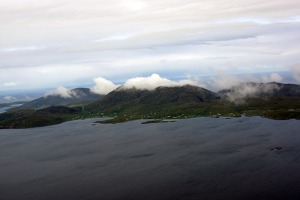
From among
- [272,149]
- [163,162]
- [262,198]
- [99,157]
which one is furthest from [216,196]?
[99,157]

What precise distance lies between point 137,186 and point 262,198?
138 ft

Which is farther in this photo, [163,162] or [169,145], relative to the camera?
[169,145]

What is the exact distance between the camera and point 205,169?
13325 centimetres

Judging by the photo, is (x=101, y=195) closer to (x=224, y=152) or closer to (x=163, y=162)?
(x=163, y=162)

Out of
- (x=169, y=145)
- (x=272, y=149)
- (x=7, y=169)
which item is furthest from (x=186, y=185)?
(x=7, y=169)

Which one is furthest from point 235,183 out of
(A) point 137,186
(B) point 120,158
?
(B) point 120,158

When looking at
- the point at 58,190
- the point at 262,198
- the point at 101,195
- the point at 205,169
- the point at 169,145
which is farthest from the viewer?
the point at 169,145

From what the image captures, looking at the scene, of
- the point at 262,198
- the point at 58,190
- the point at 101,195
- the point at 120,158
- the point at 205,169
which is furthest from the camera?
the point at 120,158

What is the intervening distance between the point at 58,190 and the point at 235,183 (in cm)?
6232

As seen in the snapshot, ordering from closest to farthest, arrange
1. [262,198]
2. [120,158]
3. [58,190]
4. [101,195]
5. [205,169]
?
[262,198] → [101,195] → [58,190] → [205,169] → [120,158]

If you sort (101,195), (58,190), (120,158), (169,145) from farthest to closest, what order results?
(169,145) < (120,158) < (58,190) < (101,195)

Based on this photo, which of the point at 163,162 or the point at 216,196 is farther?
the point at 163,162

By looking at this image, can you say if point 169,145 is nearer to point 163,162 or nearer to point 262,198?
point 163,162

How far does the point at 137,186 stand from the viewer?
11831 cm
